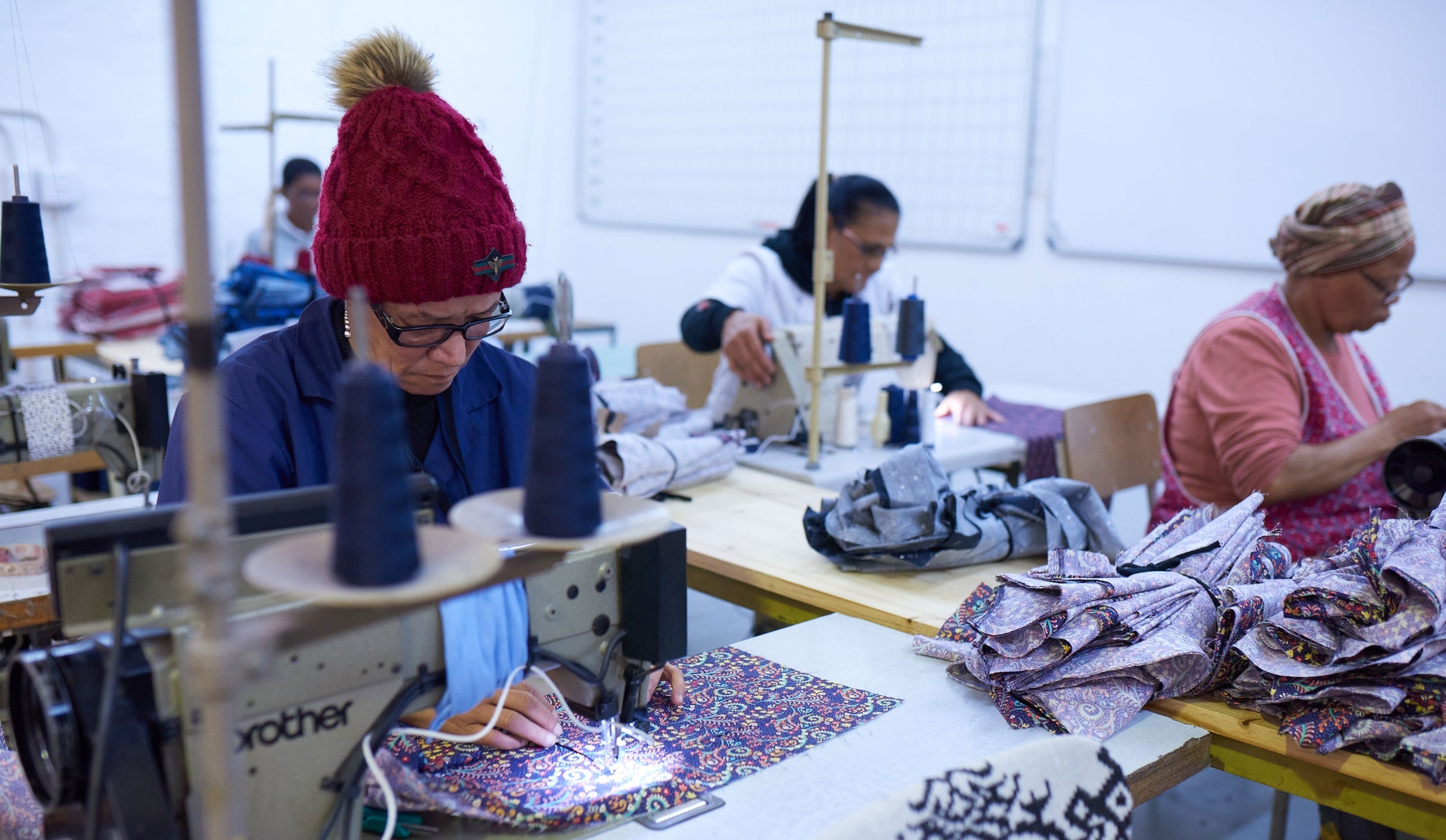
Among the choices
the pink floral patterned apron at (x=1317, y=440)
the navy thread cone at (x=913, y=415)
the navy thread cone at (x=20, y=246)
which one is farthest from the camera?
the navy thread cone at (x=913, y=415)

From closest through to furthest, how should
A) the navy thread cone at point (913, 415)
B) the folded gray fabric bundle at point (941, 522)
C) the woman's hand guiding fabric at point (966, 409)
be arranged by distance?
1. the folded gray fabric bundle at point (941, 522)
2. the navy thread cone at point (913, 415)
3. the woman's hand guiding fabric at point (966, 409)

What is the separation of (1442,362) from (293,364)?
373 cm

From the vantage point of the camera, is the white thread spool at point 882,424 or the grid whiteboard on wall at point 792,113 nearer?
the white thread spool at point 882,424

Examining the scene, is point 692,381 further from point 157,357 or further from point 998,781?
point 998,781

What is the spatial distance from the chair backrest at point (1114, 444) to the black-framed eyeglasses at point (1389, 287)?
0.67 m

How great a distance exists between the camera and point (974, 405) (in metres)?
3.06

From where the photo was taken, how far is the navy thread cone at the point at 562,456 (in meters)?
0.71

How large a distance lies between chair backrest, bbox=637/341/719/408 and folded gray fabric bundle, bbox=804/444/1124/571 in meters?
1.62

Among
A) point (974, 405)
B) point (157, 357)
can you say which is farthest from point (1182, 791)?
point (157, 357)

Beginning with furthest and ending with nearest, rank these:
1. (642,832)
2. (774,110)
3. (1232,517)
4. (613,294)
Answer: (613,294)
(774,110)
(1232,517)
(642,832)

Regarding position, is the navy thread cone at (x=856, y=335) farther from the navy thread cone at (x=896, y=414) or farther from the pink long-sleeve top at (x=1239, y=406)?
the pink long-sleeve top at (x=1239, y=406)

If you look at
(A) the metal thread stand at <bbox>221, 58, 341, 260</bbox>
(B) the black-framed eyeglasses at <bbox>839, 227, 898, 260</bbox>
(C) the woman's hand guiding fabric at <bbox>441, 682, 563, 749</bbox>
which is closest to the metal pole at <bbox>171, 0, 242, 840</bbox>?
(C) the woman's hand guiding fabric at <bbox>441, 682, 563, 749</bbox>

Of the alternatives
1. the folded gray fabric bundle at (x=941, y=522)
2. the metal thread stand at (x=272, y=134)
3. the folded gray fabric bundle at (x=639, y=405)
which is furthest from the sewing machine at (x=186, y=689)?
the metal thread stand at (x=272, y=134)

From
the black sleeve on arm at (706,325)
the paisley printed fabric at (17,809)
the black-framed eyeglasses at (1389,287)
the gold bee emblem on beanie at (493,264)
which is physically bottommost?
the paisley printed fabric at (17,809)
